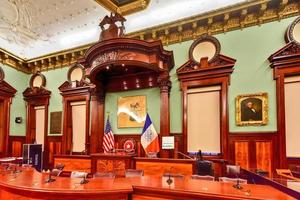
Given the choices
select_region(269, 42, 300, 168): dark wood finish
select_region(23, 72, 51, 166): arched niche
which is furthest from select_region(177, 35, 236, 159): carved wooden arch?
select_region(23, 72, 51, 166): arched niche

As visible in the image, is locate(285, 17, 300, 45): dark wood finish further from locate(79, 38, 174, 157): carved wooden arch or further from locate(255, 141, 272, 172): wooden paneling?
locate(79, 38, 174, 157): carved wooden arch

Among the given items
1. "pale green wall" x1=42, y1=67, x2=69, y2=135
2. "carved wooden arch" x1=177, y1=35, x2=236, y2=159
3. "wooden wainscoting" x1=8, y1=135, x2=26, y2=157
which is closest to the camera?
"carved wooden arch" x1=177, y1=35, x2=236, y2=159

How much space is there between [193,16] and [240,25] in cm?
122

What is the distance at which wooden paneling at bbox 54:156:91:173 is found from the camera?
20.3ft

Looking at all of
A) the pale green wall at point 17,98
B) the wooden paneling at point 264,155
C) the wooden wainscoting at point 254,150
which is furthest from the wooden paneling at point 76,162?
the wooden paneling at point 264,155

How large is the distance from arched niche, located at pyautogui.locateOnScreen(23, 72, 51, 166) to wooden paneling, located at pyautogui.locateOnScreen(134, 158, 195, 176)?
4.95m

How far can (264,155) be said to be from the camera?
5539 millimetres

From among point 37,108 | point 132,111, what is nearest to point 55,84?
point 37,108

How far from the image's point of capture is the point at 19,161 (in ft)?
25.8

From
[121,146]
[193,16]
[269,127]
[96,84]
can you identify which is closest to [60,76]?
[96,84]

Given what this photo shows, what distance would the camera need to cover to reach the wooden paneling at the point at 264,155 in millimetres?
5473

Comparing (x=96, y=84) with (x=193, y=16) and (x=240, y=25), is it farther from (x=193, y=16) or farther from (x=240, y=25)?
(x=240, y=25)

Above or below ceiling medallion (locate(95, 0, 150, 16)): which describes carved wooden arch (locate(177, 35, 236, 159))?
below

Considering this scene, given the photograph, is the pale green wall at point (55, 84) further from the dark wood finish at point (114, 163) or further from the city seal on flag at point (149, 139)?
the city seal on flag at point (149, 139)
